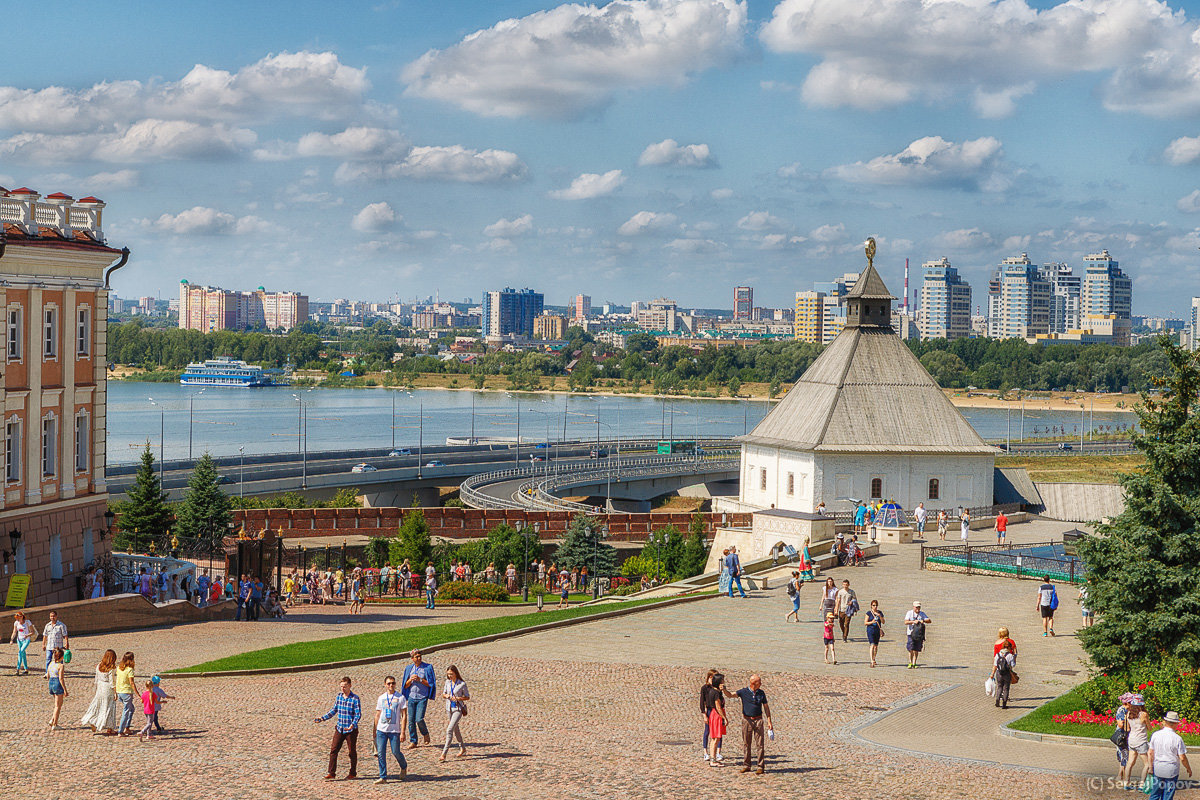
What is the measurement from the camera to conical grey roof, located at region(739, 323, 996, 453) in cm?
4531

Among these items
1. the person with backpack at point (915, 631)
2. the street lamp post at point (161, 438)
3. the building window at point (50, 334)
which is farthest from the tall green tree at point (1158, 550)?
the street lamp post at point (161, 438)

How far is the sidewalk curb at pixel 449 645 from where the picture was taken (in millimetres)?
20016

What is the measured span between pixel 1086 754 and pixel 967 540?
20488 millimetres

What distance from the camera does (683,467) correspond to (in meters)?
85.1

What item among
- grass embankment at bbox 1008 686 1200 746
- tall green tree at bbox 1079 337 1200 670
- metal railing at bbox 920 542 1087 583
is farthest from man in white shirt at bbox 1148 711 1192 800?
metal railing at bbox 920 542 1087 583

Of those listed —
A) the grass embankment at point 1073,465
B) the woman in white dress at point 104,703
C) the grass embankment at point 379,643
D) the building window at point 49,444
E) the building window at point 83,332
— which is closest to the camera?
the woman in white dress at point 104,703

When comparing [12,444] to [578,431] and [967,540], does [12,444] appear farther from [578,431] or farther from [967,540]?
[578,431]

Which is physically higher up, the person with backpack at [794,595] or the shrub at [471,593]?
the person with backpack at [794,595]

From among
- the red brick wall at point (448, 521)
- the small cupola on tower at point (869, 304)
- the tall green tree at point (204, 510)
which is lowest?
the red brick wall at point (448, 521)

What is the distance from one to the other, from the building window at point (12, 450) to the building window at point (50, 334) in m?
1.60

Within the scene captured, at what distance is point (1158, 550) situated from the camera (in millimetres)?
17844

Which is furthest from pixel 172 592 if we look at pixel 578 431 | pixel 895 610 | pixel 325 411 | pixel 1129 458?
pixel 325 411

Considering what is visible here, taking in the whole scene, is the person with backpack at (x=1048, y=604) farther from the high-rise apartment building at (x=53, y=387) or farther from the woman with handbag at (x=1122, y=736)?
the high-rise apartment building at (x=53, y=387)

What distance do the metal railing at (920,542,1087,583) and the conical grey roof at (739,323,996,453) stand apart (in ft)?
41.1
